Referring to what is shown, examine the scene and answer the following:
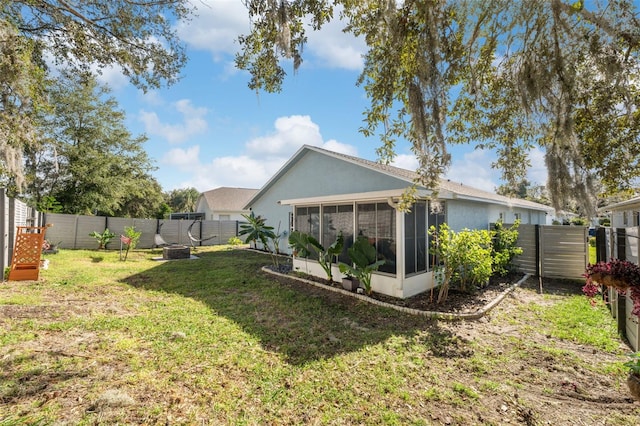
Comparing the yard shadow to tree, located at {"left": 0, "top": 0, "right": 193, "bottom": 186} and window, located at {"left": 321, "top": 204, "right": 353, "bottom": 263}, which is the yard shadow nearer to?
window, located at {"left": 321, "top": 204, "right": 353, "bottom": 263}

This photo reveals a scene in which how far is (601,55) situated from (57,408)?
814cm

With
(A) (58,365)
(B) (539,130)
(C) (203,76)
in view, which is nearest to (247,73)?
(C) (203,76)

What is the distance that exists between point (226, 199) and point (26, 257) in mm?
21240

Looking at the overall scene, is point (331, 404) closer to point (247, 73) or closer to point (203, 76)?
point (247, 73)

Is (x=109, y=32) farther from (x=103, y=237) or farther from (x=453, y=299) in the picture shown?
(x=103, y=237)

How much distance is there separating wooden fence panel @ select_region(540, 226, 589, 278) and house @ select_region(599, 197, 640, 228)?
96 cm

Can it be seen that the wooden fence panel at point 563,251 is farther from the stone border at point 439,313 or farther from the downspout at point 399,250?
the downspout at point 399,250

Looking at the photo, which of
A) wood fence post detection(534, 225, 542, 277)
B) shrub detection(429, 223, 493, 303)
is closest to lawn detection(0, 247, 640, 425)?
shrub detection(429, 223, 493, 303)

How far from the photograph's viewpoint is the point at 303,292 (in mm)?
8062

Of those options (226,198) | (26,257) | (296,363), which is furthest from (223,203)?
(296,363)

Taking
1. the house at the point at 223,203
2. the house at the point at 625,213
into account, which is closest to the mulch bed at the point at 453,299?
the house at the point at 625,213

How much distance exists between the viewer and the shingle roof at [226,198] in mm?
28156

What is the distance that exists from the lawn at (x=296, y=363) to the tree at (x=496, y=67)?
2.57 metres

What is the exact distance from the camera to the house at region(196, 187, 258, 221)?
91.7 feet
